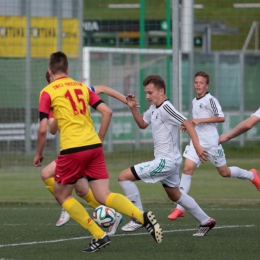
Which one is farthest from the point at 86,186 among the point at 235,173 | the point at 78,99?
the point at 235,173

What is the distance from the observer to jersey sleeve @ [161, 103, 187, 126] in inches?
356

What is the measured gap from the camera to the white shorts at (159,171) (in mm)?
9219

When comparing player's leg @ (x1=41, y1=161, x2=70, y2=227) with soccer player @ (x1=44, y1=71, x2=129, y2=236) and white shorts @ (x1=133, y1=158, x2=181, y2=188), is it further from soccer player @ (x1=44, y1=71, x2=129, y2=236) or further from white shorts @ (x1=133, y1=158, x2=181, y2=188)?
white shorts @ (x1=133, y1=158, x2=181, y2=188)

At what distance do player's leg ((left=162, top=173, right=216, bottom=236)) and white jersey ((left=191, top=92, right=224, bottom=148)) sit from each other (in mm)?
2439

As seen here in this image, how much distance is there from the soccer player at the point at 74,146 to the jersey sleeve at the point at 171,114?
46.8 inches

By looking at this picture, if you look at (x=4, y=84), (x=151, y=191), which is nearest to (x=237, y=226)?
(x=151, y=191)

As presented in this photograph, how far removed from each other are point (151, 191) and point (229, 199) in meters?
1.89

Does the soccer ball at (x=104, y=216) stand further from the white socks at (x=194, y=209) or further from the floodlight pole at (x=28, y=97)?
the floodlight pole at (x=28, y=97)

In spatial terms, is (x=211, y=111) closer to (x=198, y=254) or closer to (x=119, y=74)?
(x=198, y=254)

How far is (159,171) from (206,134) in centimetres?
271

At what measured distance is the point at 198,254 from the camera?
785 centimetres

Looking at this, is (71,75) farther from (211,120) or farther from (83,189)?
(83,189)

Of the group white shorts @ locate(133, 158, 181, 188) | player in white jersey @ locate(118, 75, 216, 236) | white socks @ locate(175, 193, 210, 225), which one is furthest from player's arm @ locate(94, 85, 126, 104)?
white socks @ locate(175, 193, 210, 225)

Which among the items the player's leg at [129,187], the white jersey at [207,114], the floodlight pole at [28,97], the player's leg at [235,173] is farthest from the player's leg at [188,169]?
the floodlight pole at [28,97]
